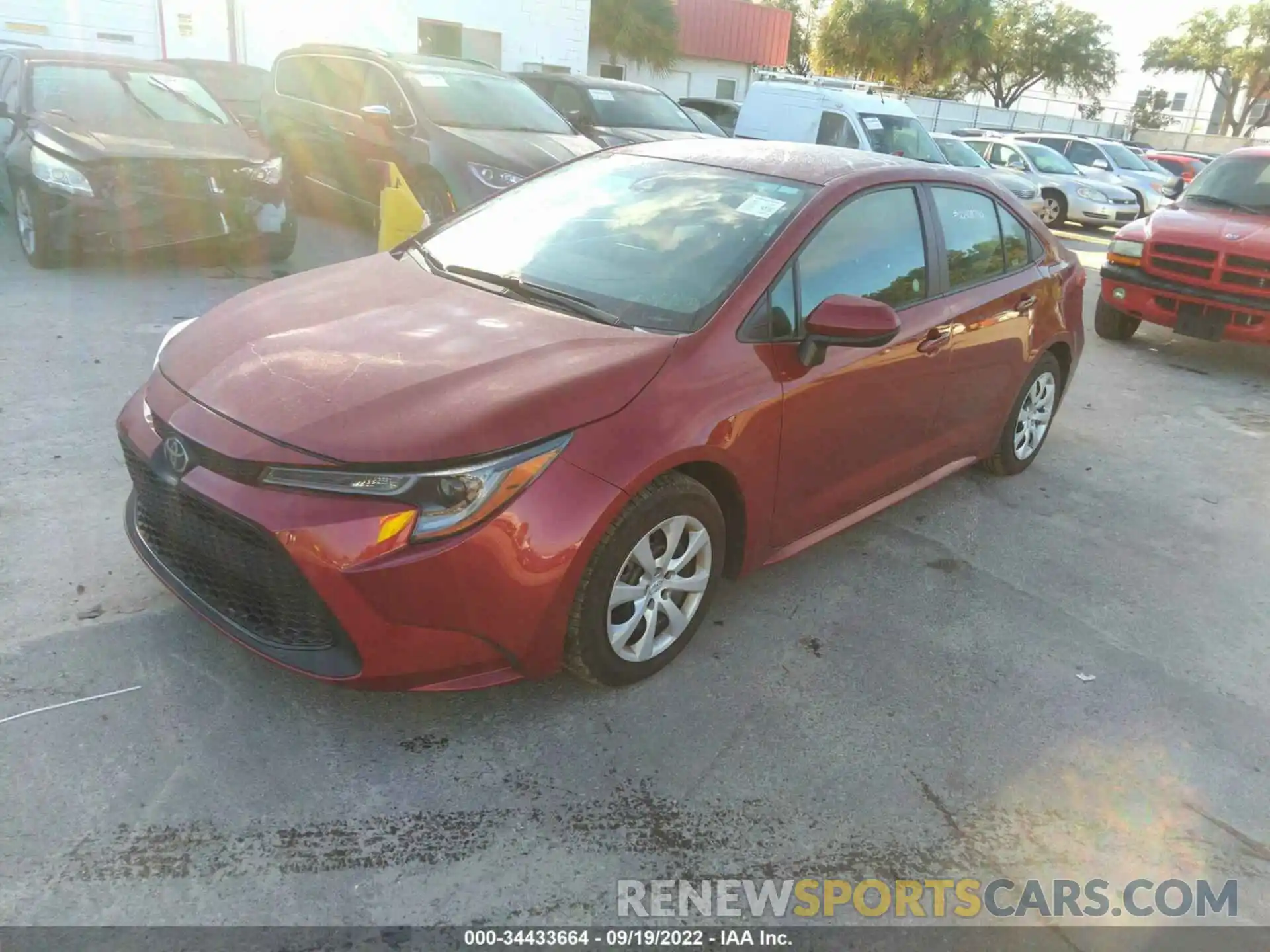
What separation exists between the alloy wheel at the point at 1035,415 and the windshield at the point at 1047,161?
43.0 ft

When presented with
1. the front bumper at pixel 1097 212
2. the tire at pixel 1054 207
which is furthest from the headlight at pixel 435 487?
the front bumper at pixel 1097 212

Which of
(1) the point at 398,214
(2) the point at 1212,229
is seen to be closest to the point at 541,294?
(1) the point at 398,214

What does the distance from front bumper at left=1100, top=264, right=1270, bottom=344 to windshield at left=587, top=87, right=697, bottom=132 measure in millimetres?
5412

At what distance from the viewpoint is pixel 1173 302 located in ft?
25.3

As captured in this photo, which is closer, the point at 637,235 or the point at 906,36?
the point at 637,235

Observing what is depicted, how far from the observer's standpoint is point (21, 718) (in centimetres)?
269

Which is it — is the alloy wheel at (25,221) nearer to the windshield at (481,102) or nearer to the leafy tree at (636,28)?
the windshield at (481,102)

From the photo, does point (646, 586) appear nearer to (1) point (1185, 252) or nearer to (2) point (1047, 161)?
(1) point (1185, 252)

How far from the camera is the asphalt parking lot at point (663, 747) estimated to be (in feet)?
7.68

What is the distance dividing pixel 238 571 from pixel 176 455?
0.39m

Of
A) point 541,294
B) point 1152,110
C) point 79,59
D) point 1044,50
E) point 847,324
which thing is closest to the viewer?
point 847,324

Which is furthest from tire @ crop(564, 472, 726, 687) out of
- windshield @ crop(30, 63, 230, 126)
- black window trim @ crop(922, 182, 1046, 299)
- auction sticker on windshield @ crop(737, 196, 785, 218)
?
windshield @ crop(30, 63, 230, 126)

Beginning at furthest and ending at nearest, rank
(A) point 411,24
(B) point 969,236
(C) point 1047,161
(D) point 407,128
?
(A) point 411,24
(C) point 1047,161
(D) point 407,128
(B) point 969,236

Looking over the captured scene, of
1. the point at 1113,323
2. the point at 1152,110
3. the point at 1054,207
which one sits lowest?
the point at 1113,323
